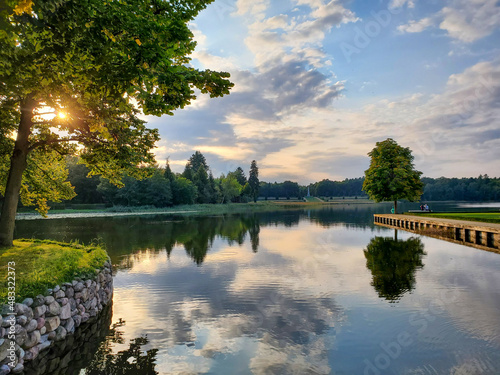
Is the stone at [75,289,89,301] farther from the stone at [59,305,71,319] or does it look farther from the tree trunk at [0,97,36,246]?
the tree trunk at [0,97,36,246]

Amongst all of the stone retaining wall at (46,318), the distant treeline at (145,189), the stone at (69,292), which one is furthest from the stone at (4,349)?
the distant treeline at (145,189)

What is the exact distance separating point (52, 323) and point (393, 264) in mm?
18903

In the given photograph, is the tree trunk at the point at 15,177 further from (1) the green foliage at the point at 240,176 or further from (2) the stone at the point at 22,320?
(1) the green foliage at the point at 240,176

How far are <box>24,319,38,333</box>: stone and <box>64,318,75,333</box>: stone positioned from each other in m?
1.43

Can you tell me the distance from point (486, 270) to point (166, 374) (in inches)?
752

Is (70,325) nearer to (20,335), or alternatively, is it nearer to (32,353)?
(32,353)

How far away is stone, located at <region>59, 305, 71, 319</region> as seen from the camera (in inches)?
385

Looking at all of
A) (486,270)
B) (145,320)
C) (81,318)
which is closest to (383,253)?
(486,270)

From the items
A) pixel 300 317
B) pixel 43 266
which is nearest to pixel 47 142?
pixel 43 266

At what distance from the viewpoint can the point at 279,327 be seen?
10.9 meters

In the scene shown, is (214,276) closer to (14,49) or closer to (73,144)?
(73,144)

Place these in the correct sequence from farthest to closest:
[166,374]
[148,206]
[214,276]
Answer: [148,206] → [214,276] → [166,374]

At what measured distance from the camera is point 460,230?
31.1m

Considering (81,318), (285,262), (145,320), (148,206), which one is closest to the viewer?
(81,318)
